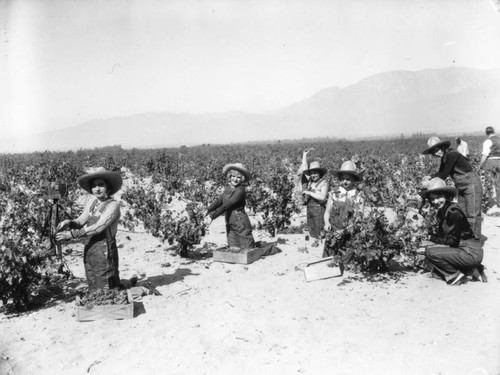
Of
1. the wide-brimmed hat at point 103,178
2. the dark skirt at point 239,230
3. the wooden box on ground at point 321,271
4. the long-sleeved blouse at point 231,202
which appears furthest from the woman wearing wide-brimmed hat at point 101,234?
the wooden box on ground at point 321,271

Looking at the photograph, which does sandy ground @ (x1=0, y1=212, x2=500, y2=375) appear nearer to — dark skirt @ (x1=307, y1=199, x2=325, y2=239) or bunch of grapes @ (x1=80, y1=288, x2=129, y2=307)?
bunch of grapes @ (x1=80, y1=288, x2=129, y2=307)

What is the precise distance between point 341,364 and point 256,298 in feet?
5.13

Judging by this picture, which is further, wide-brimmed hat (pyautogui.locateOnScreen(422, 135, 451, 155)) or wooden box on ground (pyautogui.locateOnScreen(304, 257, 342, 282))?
wide-brimmed hat (pyautogui.locateOnScreen(422, 135, 451, 155))

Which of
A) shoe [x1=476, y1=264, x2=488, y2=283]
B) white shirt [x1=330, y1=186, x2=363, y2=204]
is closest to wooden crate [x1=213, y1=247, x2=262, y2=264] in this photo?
white shirt [x1=330, y1=186, x2=363, y2=204]

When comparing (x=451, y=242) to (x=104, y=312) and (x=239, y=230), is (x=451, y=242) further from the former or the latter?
(x=104, y=312)

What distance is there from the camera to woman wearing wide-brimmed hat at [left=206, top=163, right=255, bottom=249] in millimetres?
6223

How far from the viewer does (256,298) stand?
486cm

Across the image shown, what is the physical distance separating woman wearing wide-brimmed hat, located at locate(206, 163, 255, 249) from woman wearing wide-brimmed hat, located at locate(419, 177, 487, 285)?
8.00ft

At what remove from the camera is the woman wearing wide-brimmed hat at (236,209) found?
622 centimetres

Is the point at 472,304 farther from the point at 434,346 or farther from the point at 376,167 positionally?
the point at 376,167

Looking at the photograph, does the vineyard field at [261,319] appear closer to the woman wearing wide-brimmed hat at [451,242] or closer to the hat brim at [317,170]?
the woman wearing wide-brimmed hat at [451,242]

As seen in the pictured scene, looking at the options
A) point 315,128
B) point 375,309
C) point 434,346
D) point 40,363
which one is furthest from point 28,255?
point 315,128

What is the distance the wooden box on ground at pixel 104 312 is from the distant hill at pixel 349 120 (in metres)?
157

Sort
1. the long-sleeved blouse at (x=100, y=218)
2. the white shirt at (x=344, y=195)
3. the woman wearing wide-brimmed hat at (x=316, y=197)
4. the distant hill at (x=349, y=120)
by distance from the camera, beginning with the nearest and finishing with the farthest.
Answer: the long-sleeved blouse at (x=100, y=218) < the white shirt at (x=344, y=195) < the woman wearing wide-brimmed hat at (x=316, y=197) < the distant hill at (x=349, y=120)
